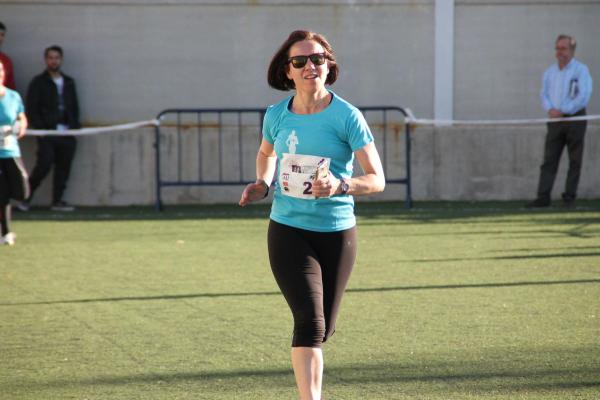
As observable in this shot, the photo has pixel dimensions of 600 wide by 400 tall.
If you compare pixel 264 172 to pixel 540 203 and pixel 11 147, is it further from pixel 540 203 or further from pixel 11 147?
pixel 540 203

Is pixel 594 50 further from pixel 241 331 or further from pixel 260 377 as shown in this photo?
pixel 260 377

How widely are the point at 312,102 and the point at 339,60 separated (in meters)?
12.8

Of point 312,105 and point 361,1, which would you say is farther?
point 361,1

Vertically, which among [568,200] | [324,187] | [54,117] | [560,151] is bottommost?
[568,200]

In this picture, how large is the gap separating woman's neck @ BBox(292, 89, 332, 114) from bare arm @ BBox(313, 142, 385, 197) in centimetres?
28

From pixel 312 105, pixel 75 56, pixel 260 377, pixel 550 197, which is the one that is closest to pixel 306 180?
pixel 312 105

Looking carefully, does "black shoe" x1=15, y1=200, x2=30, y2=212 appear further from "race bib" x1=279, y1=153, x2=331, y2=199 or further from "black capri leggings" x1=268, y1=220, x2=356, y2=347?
"race bib" x1=279, y1=153, x2=331, y2=199

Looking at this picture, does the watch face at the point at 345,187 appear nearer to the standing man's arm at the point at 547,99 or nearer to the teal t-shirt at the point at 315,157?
the teal t-shirt at the point at 315,157

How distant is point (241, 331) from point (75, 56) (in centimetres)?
1091

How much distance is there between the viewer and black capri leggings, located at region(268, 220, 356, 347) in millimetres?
5680

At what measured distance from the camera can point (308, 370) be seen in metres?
5.60

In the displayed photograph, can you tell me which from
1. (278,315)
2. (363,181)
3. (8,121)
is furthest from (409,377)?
(8,121)

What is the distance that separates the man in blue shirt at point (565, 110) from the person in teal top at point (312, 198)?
37.1 ft

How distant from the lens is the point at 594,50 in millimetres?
18750
